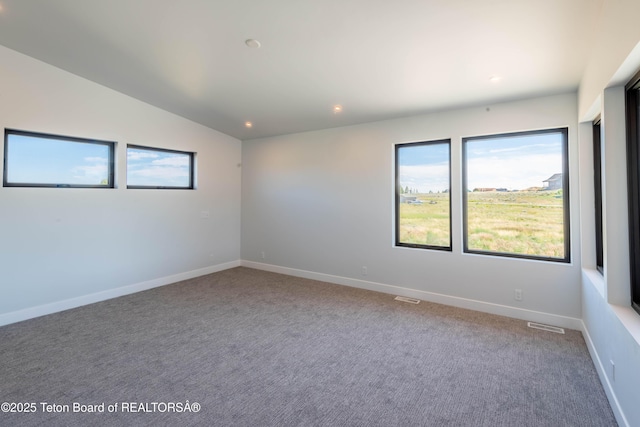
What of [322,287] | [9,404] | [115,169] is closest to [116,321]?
[9,404]

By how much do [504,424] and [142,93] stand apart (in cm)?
528

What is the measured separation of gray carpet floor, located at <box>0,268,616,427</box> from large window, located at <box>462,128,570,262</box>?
0.90 m

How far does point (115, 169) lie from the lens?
13.9ft

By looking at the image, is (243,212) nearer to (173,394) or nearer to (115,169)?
(115,169)

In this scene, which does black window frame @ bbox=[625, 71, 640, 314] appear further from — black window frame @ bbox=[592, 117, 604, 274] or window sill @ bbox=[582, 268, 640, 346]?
black window frame @ bbox=[592, 117, 604, 274]

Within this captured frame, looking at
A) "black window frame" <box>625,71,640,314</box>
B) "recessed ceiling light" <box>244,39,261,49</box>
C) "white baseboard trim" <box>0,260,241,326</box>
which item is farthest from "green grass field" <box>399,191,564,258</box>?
"white baseboard trim" <box>0,260,241,326</box>

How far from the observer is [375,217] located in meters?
4.50

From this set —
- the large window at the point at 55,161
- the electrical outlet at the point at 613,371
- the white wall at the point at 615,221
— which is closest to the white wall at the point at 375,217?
the white wall at the point at 615,221

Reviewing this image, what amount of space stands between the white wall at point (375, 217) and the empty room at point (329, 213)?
0.09 ft

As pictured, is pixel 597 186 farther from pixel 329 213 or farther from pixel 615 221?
pixel 329 213

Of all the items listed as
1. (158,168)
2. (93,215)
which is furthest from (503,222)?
(93,215)

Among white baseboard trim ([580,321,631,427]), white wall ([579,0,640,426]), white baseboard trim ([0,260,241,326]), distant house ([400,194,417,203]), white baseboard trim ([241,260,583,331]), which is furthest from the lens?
distant house ([400,194,417,203])

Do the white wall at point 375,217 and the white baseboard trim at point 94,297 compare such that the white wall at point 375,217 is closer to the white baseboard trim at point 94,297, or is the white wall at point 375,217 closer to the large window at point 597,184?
the large window at point 597,184

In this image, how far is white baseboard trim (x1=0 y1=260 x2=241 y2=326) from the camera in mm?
3347
